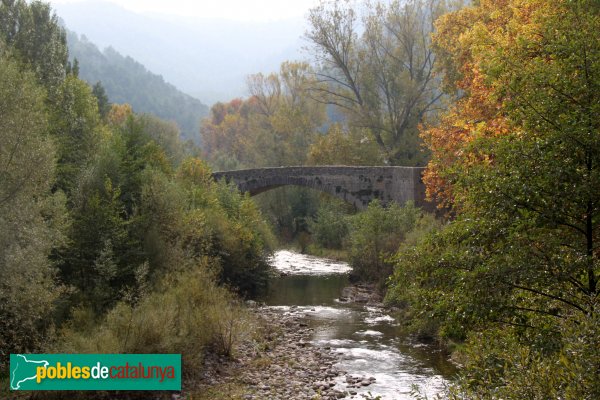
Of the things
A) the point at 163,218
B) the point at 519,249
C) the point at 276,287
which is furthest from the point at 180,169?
the point at 519,249

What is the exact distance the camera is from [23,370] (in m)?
11.5

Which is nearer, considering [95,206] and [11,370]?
[11,370]

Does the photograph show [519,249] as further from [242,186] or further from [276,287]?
[242,186]

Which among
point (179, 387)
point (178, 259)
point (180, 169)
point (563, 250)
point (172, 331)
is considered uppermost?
point (180, 169)

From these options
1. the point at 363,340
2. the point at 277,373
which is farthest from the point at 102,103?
the point at 277,373

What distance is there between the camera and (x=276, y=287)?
25.4 metres

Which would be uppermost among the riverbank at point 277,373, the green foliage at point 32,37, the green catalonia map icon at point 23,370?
the green foliage at point 32,37

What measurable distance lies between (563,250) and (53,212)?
10034mm

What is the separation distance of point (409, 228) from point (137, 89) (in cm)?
10942

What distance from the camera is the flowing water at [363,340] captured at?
41.5 ft

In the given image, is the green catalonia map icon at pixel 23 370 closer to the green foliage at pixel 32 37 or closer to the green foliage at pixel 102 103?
the green foliage at pixel 32 37

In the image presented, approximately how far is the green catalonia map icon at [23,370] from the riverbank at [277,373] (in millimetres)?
2836

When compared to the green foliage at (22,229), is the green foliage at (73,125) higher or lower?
higher

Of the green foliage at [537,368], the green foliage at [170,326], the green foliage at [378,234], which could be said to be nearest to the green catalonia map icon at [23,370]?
the green foliage at [170,326]
